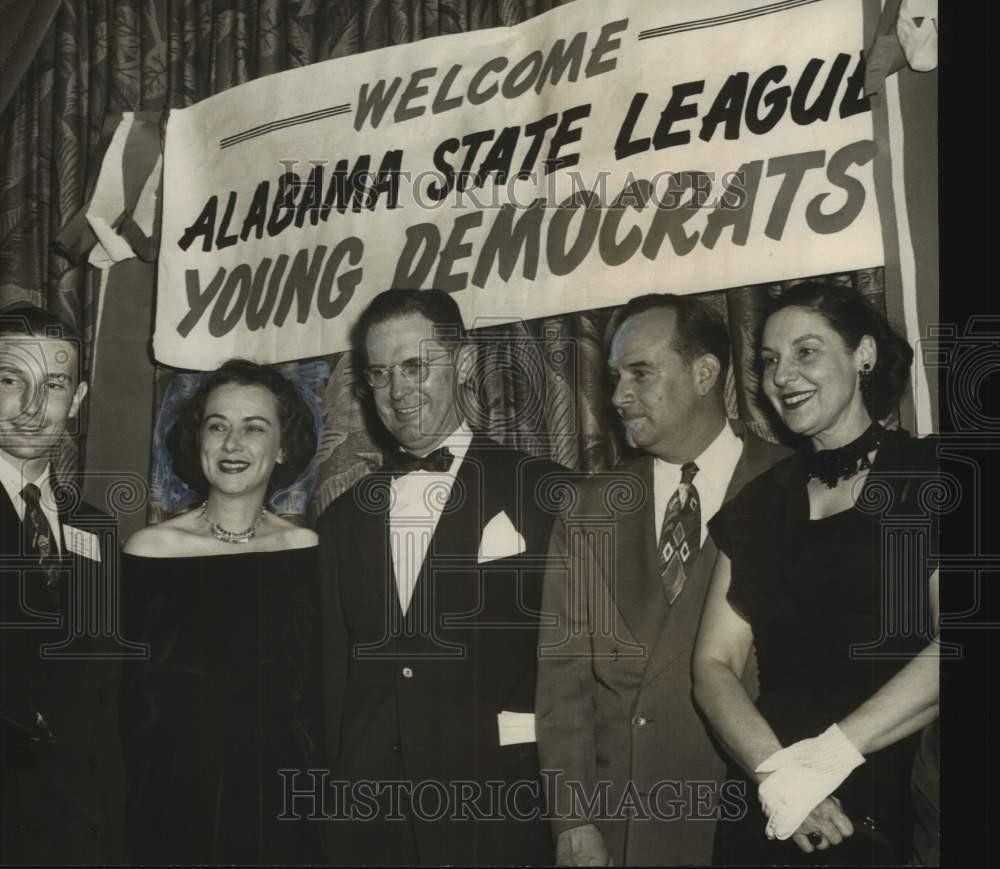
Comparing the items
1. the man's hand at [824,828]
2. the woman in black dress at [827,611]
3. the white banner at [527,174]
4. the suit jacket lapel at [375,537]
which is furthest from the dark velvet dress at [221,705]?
the man's hand at [824,828]

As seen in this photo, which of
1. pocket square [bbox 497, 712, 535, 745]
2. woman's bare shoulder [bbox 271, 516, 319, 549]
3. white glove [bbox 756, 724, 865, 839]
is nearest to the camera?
white glove [bbox 756, 724, 865, 839]

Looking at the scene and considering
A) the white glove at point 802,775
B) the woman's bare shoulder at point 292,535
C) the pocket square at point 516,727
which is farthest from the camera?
the woman's bare shoulder at point 292,535

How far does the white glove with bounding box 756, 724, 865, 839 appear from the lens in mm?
2705

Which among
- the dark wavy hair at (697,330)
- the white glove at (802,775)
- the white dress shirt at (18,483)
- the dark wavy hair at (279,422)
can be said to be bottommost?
the white glove at (802,775)

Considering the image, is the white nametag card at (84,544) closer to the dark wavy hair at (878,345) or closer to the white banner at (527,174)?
the white banner at (527,174)

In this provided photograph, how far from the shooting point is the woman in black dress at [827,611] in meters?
2.71

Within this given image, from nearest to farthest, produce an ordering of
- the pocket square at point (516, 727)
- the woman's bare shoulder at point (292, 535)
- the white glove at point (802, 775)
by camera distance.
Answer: the white glove at point (802, 775)
the pocket square at point (516, 727)
the woman's bare shoulder at point (292, 535)

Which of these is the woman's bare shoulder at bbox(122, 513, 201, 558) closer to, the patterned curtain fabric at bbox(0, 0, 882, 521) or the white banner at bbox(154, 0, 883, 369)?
the patterned curtain fabric at bbox(0, 0, 882, 521)

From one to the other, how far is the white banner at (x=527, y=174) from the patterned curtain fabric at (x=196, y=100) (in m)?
0.05

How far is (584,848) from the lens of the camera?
2803 mm

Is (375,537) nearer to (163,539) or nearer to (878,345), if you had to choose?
(163,539)

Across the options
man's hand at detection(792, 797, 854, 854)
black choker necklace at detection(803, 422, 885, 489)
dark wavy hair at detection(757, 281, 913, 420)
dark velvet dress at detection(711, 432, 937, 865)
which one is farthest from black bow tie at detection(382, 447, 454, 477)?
man's hand at detection(792, 797, 854, 854)

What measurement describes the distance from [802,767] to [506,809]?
71 centimetres

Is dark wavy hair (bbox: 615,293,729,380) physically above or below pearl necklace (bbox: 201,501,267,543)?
above
